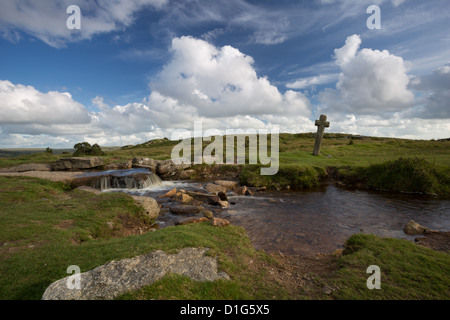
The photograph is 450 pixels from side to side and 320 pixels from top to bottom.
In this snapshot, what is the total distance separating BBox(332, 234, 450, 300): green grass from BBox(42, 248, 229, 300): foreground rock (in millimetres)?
4219

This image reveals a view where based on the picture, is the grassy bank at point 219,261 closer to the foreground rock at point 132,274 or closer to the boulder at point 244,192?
the foreground rock at point 132,274

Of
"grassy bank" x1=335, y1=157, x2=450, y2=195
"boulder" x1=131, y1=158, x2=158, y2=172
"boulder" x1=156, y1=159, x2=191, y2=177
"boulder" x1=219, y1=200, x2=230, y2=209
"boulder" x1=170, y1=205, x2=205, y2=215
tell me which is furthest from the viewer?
"boulder" x1=131, y1=158, x2=158, y2=172

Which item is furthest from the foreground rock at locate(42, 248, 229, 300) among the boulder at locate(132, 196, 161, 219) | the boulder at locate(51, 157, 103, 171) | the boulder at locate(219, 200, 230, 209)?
the boulder at locate(51, 157, 103, 171)

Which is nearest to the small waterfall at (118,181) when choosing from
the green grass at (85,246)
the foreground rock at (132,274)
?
the green grass at (85,246)

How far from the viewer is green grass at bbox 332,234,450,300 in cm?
621

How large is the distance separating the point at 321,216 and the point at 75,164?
1536 inches

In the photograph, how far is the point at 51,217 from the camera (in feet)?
42.1

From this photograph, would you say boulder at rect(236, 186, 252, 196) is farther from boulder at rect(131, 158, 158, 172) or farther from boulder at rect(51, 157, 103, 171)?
boulder at rect(51, 157, 103, 171)

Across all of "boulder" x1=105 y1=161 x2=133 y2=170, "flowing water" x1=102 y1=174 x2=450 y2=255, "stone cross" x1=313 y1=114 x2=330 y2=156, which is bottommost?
"flowing water" x1=102 y1=174 x2=450 y2=255

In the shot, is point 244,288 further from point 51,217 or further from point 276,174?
point 276,174

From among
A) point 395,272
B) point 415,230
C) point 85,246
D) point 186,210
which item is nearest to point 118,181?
point 186,210

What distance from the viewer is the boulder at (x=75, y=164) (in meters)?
35.0

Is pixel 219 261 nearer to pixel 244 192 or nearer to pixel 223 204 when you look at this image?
pixel 223 204
